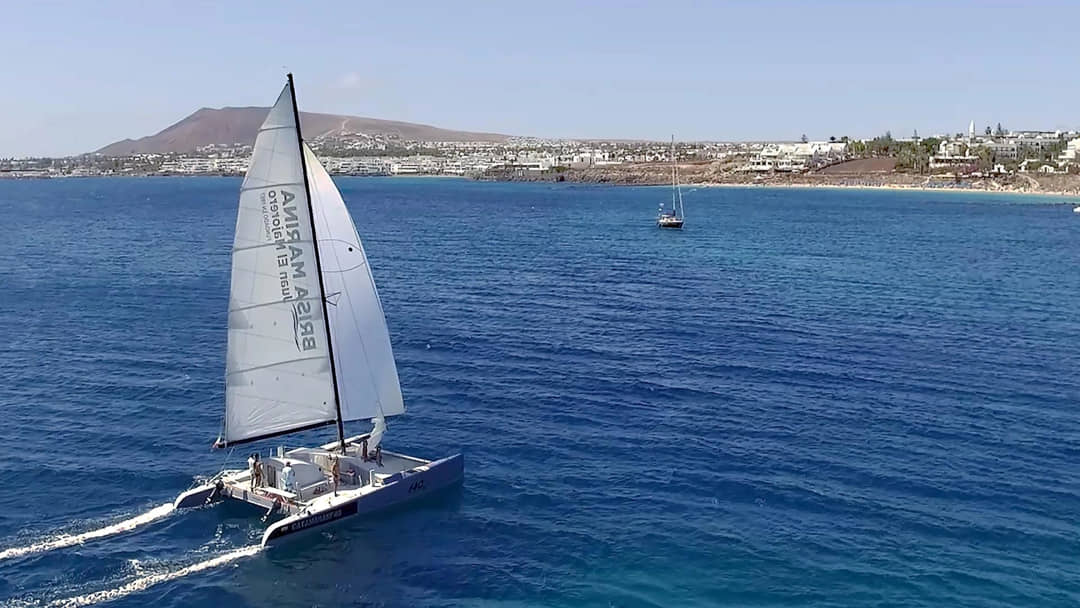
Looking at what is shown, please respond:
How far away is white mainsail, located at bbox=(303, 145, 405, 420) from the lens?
121ft

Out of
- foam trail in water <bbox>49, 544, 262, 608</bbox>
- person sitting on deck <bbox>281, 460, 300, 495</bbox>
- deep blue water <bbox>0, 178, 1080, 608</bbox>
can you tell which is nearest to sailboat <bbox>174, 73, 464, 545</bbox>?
person sitting on deck <bbox>281, 460, 300, 495</bbox>

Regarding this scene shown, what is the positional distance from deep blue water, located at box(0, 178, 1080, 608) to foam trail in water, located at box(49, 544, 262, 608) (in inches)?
12.9

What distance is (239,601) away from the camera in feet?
96.5

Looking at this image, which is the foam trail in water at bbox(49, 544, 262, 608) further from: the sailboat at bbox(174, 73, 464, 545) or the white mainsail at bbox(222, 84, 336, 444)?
the white mainsail at bbox(222, 84, 336, 444)

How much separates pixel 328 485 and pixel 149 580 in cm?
768

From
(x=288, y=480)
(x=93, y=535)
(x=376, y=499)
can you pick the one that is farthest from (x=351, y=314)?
(x=93, y=535)

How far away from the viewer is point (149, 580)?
3030 cm

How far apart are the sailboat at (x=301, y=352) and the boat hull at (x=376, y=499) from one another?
0.05 m

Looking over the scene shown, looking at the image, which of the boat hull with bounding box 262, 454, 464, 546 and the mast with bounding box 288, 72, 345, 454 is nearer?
the boat hull with bounding box 262, 454, 464, 546

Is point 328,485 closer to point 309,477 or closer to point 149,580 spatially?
point 309,477

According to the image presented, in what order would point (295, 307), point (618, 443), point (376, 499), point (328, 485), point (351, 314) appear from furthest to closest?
point (618, 443)
point (351, 314)
point (295, 307)
point (328, 485)
point (376, 499)

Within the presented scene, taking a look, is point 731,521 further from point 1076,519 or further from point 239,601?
point 239,601

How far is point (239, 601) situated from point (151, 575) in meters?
3.49

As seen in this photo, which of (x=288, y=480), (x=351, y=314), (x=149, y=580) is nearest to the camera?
(x=149, y=580)
